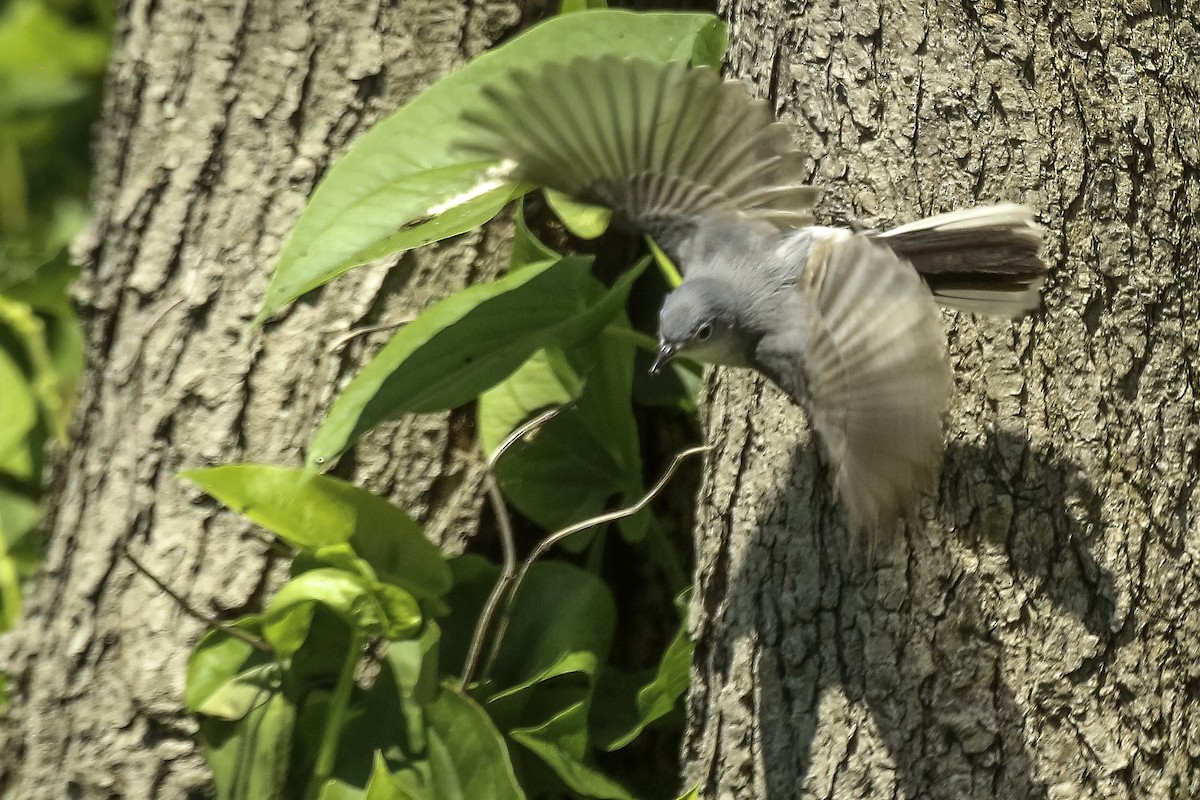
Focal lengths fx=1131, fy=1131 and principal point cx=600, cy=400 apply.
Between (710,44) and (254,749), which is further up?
(710,44)

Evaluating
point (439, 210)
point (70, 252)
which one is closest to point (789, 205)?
point (439, 210)

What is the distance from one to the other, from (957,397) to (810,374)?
7.6 inches

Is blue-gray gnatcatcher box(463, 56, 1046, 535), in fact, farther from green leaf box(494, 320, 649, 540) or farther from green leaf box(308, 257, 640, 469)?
green leaf box(494, 320, 649, 540)

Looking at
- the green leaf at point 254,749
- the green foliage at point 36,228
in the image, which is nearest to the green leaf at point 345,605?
the green leaf at point 254,749

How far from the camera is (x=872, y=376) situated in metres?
0.96

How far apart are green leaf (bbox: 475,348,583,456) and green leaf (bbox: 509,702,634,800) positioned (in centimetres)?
36

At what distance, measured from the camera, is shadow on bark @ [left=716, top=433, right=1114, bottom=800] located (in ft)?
3.58

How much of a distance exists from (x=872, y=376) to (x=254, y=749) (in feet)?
2.95

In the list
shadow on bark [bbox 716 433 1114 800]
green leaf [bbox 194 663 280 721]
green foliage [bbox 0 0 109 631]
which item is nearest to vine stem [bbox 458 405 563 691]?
green leaf [bbox 194 663 280 721]

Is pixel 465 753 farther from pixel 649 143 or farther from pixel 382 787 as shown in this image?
pixel 649 143

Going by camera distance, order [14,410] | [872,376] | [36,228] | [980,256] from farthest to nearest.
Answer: [36,228] < [14,410] < [980,256] < [872,376]

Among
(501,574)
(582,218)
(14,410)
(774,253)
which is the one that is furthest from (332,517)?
(14,410)

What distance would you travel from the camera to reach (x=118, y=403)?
1646 mm

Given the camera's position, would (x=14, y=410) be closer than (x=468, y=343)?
No
